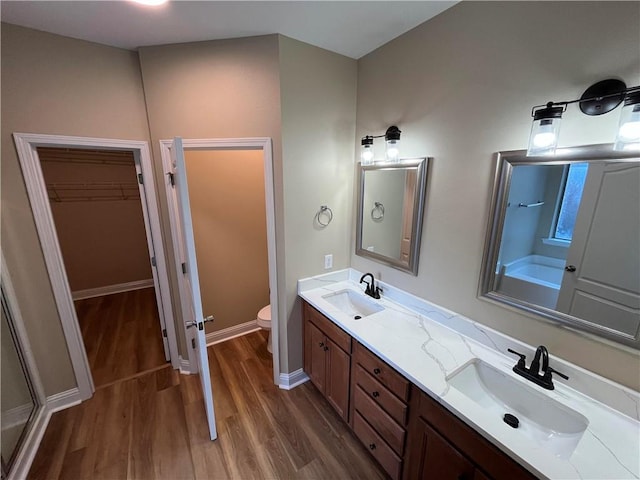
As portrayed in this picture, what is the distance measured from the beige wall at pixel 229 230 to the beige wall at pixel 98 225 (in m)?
2.15

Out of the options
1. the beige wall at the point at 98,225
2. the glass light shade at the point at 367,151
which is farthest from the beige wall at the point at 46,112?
the beige wall at the point at 98,225

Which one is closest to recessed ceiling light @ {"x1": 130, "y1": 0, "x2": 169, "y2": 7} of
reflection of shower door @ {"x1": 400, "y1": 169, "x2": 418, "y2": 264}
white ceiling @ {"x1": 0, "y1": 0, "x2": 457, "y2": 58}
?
white ceiling @ {"x1": 0, "y1": 0, "x2": 457, "y2": 58}

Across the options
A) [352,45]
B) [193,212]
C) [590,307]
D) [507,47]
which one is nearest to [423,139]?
[507,47]

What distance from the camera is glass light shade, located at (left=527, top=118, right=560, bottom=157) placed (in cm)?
107

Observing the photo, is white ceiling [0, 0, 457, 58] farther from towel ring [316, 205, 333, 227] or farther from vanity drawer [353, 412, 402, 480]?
vanity drawer [353, 412, 402, 480]

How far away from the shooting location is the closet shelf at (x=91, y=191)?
11.6ft

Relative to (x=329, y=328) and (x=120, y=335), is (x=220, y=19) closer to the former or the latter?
(x=329, y=328)

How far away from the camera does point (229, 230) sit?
278cm

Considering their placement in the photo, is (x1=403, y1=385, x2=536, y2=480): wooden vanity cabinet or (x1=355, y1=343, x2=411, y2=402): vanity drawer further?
(x1=355, y1=343, x2=411, y2=402): vanity drawer

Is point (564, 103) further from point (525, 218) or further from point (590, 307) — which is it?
point (590, 307)

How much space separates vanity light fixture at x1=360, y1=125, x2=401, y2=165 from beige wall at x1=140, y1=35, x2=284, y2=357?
0.64m

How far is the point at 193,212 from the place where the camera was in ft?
8.43

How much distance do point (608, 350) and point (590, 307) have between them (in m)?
0.18

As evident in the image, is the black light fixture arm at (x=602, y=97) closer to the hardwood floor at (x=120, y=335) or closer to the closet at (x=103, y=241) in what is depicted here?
→ the hardwood floor at (x=120, y=335)
